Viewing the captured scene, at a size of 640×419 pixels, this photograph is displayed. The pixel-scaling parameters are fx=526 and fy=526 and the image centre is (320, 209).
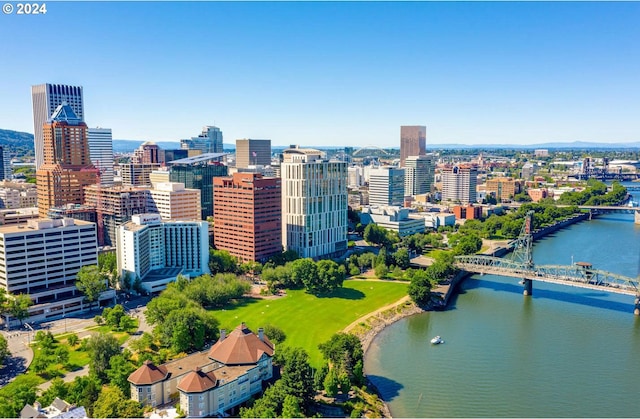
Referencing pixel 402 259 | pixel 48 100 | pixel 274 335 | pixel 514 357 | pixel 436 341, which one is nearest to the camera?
pixel 274 335

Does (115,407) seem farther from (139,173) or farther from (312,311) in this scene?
(139,173)

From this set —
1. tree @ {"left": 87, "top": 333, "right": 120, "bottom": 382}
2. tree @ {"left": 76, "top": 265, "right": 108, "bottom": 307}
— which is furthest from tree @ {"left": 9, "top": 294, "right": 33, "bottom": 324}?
tree @ {"left": 87, "top": 333, "right": 120, "bottom": 382}

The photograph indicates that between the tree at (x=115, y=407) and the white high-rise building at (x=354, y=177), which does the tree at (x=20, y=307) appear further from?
the white high-rise building at (x=354, y=177)

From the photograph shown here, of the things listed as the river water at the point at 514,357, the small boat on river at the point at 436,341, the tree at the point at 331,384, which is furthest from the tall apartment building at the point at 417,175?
the tree at the point at 331,384

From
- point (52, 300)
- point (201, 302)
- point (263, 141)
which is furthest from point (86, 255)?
point (263, 141)

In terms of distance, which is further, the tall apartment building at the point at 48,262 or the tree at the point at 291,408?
the tall apartment building at the point at 48,262

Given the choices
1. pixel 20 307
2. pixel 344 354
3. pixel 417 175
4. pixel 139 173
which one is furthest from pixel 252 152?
pixel 344 354

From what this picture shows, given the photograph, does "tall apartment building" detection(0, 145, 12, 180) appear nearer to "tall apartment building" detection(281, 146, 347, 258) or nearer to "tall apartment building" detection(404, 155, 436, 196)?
"tall apartment building" detection(281, 146, 347, 258)
